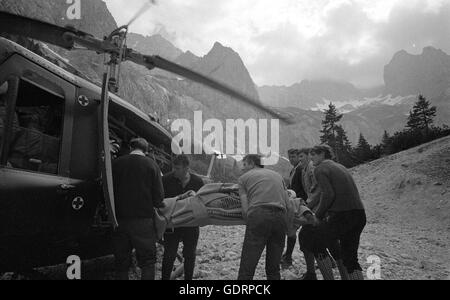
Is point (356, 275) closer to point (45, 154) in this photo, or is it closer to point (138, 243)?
point (138, 243)

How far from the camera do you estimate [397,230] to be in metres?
12.7

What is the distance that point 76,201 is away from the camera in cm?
361

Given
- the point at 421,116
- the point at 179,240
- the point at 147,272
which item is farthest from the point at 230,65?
the point at 147,272

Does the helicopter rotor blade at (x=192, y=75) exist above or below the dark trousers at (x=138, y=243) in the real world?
above

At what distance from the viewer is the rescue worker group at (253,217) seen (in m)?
3.57

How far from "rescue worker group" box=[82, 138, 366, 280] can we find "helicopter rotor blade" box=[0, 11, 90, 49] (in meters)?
1.93

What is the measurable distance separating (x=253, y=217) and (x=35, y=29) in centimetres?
355

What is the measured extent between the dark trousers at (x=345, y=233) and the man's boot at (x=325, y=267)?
0.13m

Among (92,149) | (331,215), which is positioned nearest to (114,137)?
(92,149)

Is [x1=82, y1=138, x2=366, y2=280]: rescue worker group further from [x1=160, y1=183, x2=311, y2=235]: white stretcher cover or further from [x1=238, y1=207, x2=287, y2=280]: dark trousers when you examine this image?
[x1=160, y1=183, x2=311, y2=235]: white stretcher cover

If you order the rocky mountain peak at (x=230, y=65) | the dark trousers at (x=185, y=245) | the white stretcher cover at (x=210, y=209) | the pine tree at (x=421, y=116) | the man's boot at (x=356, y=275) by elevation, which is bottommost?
the man's boot at (x=356, y=275)

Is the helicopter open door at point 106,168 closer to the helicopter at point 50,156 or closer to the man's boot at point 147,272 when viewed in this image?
the helicopter at point 50,156

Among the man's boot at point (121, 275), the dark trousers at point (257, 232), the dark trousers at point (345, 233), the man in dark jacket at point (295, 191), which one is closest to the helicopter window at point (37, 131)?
the man's boot at point (121, 275)

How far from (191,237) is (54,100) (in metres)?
2.38
